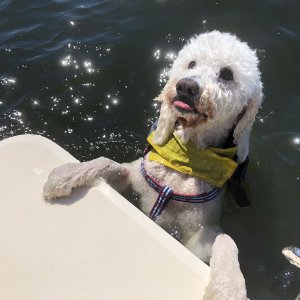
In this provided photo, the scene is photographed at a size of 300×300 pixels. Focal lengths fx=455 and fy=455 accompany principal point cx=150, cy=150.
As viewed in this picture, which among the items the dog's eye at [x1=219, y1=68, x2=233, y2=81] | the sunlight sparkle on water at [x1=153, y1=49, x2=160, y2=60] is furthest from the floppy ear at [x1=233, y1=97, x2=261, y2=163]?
the sunlight sparkle on water at [x1=153, y1=49, x2=160, y2=60]

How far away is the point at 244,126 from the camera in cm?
346

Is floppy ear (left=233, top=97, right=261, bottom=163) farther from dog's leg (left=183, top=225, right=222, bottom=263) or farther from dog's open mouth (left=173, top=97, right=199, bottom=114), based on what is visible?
dog's leg (left=183, top=225, right=222, bottom=263)

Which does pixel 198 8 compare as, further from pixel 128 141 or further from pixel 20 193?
pixel 20 193

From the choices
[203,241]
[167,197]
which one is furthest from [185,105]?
[203,241]

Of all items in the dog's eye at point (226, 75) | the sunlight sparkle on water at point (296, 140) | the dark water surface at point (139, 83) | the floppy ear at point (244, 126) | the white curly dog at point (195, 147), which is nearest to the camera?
the white curly dog at point (195, 147)

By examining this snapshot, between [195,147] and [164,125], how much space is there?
11.9 inches

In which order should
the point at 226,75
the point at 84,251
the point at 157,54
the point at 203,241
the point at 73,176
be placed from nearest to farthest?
the point at 84,251 < the point at 73,176 < the point at 226,75 < the point at 203,241 < the point at 157,54

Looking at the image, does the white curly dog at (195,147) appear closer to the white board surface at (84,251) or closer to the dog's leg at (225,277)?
the white board surface at (84,251)

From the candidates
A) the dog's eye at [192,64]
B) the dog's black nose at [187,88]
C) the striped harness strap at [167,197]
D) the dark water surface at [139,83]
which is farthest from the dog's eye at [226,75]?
the dark water surface at [139,83]

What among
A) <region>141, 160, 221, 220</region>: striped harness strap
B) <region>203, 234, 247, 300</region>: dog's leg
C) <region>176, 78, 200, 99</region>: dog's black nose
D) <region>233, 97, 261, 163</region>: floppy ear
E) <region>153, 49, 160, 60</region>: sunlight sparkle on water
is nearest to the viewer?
<region>203, 234, 247, 300</region>: dog's leg

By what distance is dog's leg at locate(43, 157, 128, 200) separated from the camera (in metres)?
3.10

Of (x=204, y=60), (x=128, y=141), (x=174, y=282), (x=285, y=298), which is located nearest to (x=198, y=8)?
(x=128, y=141)

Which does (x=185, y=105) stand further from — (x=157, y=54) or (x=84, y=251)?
(x=157, y=54)

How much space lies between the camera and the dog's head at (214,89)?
3094mm
